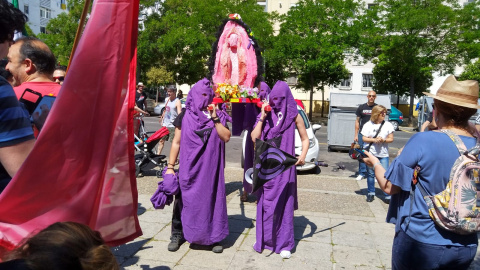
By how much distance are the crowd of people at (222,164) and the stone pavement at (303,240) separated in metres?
0.19

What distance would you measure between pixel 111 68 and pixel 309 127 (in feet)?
27.5

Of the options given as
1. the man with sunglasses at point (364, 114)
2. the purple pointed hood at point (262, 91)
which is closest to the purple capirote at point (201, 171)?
the purple pointed hood at point (262, 91)

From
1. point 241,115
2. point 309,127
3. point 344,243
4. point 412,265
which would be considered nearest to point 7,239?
point 412,265

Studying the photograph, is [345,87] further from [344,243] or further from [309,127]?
[344,243]

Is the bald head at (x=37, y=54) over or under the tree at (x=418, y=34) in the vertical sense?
under

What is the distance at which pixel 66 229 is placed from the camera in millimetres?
1344

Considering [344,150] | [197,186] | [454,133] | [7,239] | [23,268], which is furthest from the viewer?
[344,150]

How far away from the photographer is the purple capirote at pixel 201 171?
4352 millimetres

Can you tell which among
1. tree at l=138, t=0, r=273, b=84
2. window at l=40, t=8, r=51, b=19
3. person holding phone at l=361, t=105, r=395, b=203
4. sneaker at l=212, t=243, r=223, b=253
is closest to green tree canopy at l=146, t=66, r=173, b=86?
tree at l=138, t=0, r=273, b=84

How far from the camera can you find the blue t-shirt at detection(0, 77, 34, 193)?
1.85 metres

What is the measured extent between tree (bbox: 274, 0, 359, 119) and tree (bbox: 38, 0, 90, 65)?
15.2 metres

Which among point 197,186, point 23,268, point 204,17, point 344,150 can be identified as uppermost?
point 204,17

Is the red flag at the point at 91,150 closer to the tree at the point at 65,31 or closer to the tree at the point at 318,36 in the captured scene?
the tree at the point at 318,36

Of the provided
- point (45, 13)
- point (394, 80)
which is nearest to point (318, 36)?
point (394, 80)
